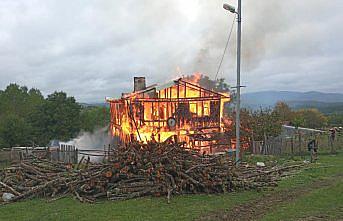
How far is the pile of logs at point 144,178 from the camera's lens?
45.1 ft

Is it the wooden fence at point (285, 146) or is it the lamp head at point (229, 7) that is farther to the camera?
the wooden fence at point (285, 146)

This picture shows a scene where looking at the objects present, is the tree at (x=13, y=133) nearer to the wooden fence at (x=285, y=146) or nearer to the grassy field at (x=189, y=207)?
the wooden fence at (x=285, y=146)

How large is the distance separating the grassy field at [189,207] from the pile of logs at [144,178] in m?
0.48

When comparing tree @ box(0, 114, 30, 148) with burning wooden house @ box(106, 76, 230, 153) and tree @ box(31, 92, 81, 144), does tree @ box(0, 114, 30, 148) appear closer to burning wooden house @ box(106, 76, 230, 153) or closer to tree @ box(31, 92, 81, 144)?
tree @ box(31, 92, 81, 144)

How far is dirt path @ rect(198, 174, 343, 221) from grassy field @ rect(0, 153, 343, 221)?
0.03 metres

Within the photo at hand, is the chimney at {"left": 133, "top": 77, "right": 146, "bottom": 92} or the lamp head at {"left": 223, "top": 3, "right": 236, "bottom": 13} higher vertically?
the lamp head at {"left": 223, "top": 3, "right": 236, "bottom": 13}

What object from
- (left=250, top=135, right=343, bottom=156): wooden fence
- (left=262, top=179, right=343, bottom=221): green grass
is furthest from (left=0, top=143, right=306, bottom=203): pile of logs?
(left=250, top=135, right=343, bottom=156): wooden fence

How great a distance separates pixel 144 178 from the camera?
46.0ft

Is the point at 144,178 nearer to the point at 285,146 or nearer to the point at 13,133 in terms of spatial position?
the point at 285,146

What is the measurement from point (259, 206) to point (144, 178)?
13.1 feet

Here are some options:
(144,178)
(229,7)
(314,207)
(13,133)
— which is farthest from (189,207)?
(13,133)

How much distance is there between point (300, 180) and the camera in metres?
16.0

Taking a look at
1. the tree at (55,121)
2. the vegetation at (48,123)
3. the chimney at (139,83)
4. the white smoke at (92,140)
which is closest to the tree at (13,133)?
the vegetation at (48,123)

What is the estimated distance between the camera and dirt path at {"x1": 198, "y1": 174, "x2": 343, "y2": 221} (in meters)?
10.8
